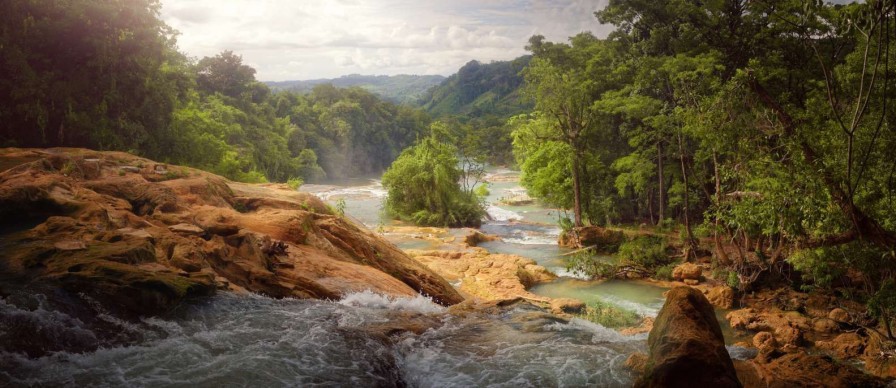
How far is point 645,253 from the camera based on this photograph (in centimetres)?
2150

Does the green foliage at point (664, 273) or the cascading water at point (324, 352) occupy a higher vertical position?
the cascading water at point (324, 352)

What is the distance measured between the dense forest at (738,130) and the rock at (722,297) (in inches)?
30.3

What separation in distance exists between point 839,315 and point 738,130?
6927mm

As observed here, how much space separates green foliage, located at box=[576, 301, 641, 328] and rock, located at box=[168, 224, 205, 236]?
33.5 feet

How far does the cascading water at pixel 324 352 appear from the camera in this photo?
5.99 m

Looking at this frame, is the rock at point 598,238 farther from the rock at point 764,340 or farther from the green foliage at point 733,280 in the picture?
the rock at point 764,340

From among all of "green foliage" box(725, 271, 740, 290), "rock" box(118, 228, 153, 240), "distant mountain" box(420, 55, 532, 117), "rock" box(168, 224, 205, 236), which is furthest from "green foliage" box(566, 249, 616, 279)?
"distant mountain" box(420, 55, 532, 117)

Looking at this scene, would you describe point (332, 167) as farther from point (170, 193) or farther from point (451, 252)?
point (170, 193)

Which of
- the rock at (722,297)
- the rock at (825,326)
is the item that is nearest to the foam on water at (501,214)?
the rock at (722,297)

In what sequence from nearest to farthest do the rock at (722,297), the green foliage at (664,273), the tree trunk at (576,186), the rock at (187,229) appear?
the rock at (187,229) → the rock at (722,297) → the green foliage at (664,273) → the tree trunk at (576,186)

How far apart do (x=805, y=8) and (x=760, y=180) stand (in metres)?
5.71

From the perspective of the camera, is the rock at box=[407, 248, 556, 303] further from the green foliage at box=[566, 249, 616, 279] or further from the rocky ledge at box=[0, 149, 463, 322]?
the rocky ledge at box=[0, 149, 463, 322]

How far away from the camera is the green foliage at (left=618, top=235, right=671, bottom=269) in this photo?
21.2m

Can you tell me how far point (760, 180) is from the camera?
35.7 ft
